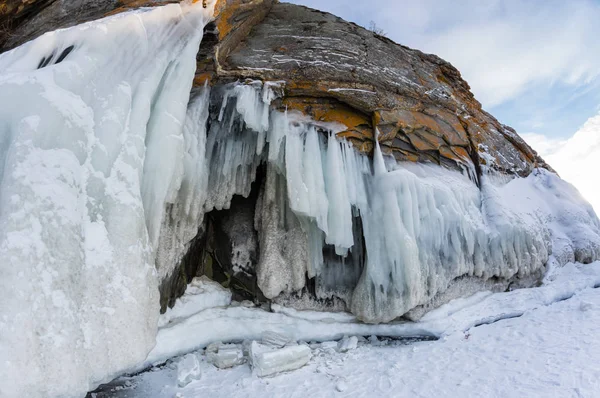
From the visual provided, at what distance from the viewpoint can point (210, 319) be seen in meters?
6.44

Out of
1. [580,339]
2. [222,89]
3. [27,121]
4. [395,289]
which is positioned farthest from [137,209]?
[580,339]

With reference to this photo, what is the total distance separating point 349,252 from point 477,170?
3.94m

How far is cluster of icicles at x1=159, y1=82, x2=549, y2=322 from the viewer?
616 centimetres

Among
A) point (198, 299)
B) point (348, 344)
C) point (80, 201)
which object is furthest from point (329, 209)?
point (80, 201)

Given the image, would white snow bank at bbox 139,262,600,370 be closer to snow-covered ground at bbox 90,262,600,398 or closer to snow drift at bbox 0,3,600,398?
snow-covered ground at bbox 90,262,600,398

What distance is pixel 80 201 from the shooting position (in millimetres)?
3320

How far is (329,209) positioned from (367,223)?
0.90 meters

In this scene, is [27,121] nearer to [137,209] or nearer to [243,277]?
[137,209]

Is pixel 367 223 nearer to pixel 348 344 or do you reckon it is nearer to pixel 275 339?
pixel 348 344

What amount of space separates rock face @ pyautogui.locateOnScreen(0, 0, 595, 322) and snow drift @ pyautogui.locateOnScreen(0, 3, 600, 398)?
0.08 m

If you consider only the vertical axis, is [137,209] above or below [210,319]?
above

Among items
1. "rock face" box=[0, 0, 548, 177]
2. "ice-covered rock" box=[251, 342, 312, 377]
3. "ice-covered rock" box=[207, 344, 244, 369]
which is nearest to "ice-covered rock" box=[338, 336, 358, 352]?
"ice-covered rock" box=[251, 342, 312, 377]

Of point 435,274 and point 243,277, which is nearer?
point 435,274

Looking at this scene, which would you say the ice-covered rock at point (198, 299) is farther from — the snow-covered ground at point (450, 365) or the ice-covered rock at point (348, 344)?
the ice-covered rock at point (348, 344)
